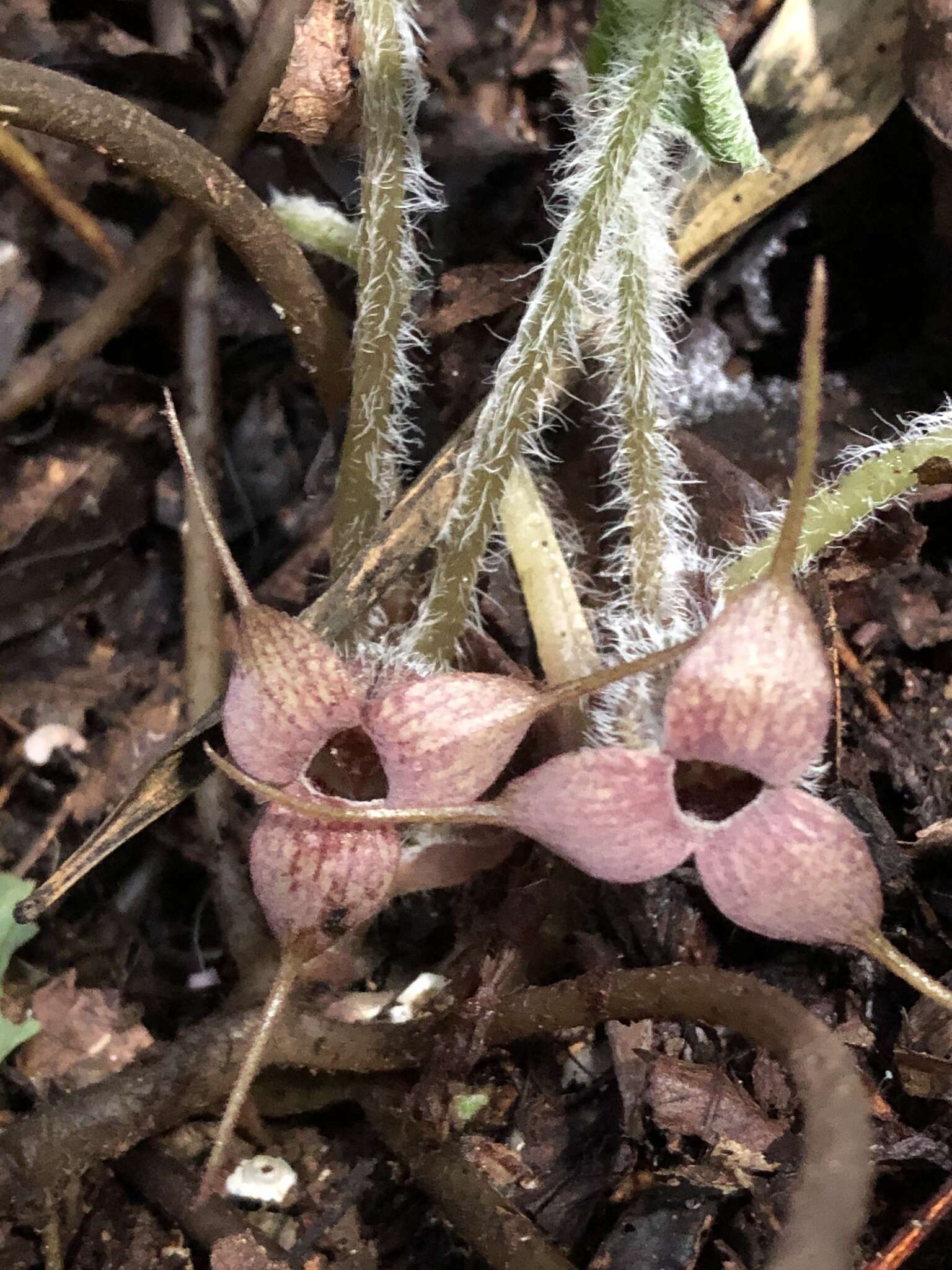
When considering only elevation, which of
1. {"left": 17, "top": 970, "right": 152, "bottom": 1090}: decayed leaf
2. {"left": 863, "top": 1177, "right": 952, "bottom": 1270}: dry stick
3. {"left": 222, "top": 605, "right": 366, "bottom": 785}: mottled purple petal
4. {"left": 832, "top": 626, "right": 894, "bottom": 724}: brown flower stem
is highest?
{"left": 222, "top": 605, "right": 366, "bottom": 785}: mottled purple petal

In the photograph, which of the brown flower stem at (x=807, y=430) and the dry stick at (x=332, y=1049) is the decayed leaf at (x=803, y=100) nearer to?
the brown flower stem at (x=807, y=430)

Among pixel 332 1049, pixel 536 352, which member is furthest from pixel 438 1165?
pixel 536 352

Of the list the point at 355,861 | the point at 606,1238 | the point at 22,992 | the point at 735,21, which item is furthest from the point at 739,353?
the point at 22,992

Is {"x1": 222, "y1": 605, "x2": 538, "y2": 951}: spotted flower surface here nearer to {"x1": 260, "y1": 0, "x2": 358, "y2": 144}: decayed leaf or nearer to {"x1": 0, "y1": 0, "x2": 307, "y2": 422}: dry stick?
{"x1": 260, "y1": 0, "x2": 358, "y2": 144}: decayed leaf

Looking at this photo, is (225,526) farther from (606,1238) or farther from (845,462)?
(606,1238)

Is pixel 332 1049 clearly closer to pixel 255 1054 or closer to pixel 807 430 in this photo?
pixel 255 1054

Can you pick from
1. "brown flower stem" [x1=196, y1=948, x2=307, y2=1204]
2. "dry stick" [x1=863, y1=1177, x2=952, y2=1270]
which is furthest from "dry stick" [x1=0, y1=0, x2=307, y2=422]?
"dry stick" [x1=863, y1=1177, x2=952, y2=1270]

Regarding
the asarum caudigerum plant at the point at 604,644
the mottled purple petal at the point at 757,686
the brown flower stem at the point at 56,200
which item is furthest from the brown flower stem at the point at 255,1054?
the brown flower stem at the point at 56,200
